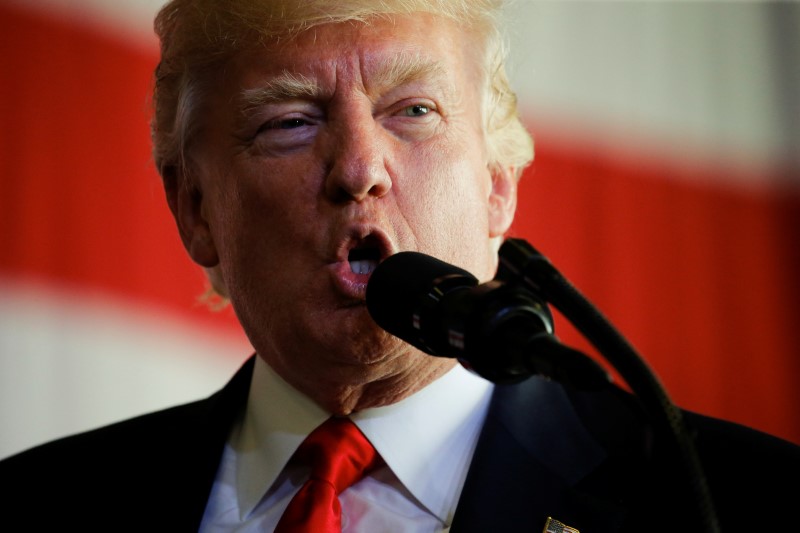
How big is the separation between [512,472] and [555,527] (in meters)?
0.11

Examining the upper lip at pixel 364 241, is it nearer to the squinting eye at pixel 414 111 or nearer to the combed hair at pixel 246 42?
the squinting eye at pixel 414 111

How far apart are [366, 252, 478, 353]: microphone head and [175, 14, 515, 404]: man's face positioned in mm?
268

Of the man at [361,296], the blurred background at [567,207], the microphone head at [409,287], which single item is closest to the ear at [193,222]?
the man at [361,296]

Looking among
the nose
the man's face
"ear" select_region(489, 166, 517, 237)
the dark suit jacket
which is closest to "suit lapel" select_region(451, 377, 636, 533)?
the dark suit jacket

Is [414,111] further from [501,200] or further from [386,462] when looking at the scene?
[386,462]

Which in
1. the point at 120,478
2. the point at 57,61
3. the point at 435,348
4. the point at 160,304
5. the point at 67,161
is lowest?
the point at 120,478

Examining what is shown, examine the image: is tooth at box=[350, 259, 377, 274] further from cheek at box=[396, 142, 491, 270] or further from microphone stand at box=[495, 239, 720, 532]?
microphone stand at box=[495, 239, 720, 532]

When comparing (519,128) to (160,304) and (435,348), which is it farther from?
(160,304)

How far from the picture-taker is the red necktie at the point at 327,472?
124 cm

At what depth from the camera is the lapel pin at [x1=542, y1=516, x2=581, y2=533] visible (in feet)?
3.82

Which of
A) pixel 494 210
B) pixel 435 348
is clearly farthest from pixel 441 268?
pixel 494 210

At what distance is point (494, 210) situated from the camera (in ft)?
4.80

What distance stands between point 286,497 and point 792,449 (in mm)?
748

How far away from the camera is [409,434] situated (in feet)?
4.33
